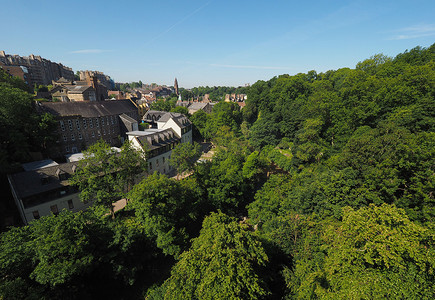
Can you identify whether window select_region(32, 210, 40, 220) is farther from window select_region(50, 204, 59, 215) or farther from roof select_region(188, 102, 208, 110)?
roof select_region(188, 102, 208, 110)

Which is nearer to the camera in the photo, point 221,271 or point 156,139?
point 221,271

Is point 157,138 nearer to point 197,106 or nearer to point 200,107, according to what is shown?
point 200,107

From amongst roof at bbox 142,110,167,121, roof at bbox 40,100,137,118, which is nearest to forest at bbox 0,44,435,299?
roof at bbox 40,100,137,118

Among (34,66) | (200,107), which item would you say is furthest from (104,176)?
(34,66)

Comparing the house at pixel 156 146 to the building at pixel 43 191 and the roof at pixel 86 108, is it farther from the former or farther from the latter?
the roof at pixel 86 108

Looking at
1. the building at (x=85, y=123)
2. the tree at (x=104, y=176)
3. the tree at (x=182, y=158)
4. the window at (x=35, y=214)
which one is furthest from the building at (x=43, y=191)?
the building at (x=85, y=123)

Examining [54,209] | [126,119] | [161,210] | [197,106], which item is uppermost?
[197,106]

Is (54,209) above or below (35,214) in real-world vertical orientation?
below
